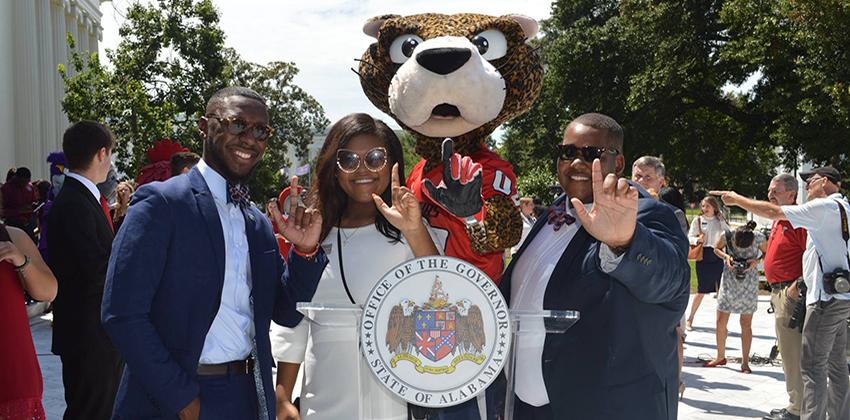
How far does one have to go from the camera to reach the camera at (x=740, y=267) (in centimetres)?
827

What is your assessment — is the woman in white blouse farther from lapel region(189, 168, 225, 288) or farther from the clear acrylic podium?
lapel region(189, 168, 225, 288)

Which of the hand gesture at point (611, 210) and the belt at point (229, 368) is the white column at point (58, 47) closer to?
the belt at point (229, 368)

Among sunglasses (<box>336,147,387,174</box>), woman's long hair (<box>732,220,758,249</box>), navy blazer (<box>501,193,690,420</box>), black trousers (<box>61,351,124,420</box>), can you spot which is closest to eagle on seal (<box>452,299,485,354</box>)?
navy blazer (<box>501,193,690,420</box>)

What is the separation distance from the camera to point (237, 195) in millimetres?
2707

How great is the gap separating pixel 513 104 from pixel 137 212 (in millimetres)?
1727

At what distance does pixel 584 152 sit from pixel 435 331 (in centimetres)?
94

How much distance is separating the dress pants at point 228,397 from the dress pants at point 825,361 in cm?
478

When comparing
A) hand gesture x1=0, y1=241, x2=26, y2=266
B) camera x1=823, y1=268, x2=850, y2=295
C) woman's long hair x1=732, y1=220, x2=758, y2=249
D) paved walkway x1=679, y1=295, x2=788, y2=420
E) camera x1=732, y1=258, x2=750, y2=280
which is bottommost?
paved walkway x1=679, y1=295, x2=788, y2=420

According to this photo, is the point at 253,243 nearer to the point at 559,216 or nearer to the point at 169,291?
the point at 169,291

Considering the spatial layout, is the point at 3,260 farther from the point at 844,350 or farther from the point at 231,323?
the point at 844,350

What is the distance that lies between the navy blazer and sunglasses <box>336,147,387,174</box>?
0.77 metres

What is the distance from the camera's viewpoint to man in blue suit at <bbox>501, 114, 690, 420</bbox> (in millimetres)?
2643

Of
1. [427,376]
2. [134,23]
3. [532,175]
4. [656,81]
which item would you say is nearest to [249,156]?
[427,376]

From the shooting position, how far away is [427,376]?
2.32 metres
